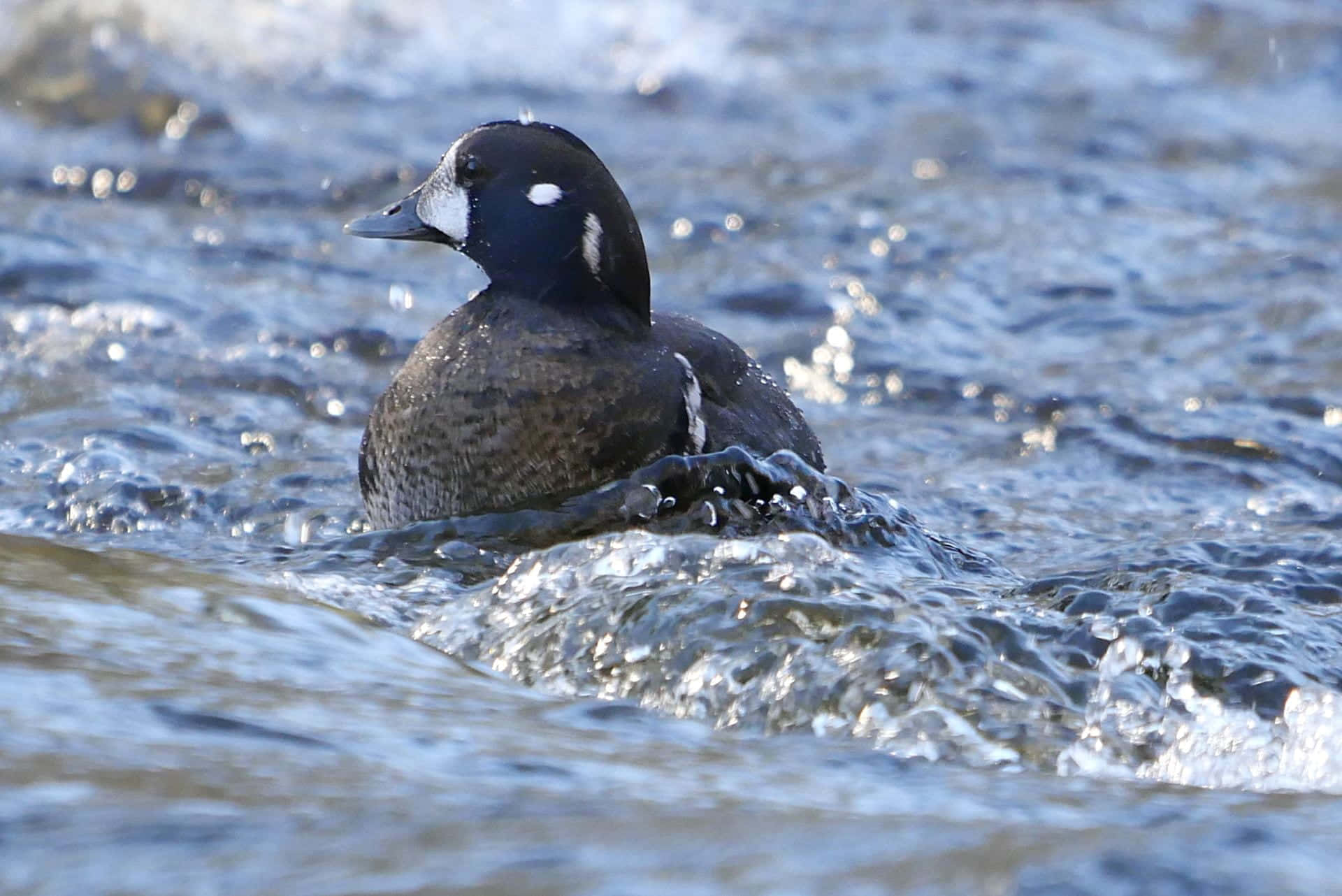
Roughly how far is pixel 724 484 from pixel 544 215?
776 millimetres

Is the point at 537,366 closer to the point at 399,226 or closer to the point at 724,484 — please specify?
the point at 724,484

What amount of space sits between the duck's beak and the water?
2.53 feet

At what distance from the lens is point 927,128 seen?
31.8ft

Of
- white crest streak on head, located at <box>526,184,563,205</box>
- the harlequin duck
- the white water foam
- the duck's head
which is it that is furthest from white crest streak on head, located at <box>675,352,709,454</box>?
the white water foam

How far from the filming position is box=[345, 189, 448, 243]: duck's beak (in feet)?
15.6

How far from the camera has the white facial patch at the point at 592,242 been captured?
4.55m

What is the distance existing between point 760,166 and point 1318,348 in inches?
119

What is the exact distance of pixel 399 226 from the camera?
4797 millimetres

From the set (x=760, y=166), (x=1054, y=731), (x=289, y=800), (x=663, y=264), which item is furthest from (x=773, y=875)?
(x=760, y=166)

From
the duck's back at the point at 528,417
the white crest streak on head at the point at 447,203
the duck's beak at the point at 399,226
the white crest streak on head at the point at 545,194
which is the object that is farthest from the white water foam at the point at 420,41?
the duck's back at the point at 528,417

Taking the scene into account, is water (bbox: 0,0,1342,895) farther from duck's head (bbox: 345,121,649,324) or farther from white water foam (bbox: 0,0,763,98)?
duck's head (bbox: 345,121,649,324)

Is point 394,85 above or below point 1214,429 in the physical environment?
above

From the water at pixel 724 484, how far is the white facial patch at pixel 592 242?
21.7 inches

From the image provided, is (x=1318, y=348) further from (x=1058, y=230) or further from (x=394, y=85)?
(x=394, y=85)
